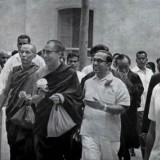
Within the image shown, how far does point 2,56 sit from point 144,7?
5843mm

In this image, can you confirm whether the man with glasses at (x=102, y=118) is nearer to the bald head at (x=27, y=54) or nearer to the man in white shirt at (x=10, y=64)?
the bald head at (x=27, y=54)

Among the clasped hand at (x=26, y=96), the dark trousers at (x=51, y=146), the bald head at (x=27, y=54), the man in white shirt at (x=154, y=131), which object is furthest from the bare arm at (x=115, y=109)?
the bald head at (x=27, y=54)

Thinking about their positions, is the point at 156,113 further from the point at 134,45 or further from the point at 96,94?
the point at 134,45

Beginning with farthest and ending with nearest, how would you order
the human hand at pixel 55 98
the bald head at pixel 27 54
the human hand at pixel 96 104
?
the bald head at pixel 27 54 → the human hand at pixel 55 98 → the human hand at pixel 96 104

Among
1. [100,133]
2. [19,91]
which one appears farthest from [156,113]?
[19,91]

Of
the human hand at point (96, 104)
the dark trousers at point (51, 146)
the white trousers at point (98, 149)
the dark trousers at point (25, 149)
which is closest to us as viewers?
the human hand at point (96, 104)

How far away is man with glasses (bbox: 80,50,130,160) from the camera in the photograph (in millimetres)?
6352

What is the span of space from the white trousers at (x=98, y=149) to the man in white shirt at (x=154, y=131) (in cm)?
160

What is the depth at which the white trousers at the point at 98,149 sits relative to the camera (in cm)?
632

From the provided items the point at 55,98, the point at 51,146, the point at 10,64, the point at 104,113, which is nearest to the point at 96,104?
the point at 104,113

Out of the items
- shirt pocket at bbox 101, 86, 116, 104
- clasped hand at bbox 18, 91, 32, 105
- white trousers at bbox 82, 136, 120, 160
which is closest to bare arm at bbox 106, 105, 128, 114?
shirt pocket at bbox 101, 86, 116, 104

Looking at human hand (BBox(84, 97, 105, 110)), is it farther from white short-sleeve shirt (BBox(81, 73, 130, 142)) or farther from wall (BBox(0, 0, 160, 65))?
wall (BBox(0, 0, 160, 65))

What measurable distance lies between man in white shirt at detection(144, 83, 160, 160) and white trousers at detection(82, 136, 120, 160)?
1.60 meters

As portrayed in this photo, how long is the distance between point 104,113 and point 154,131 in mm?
1736
